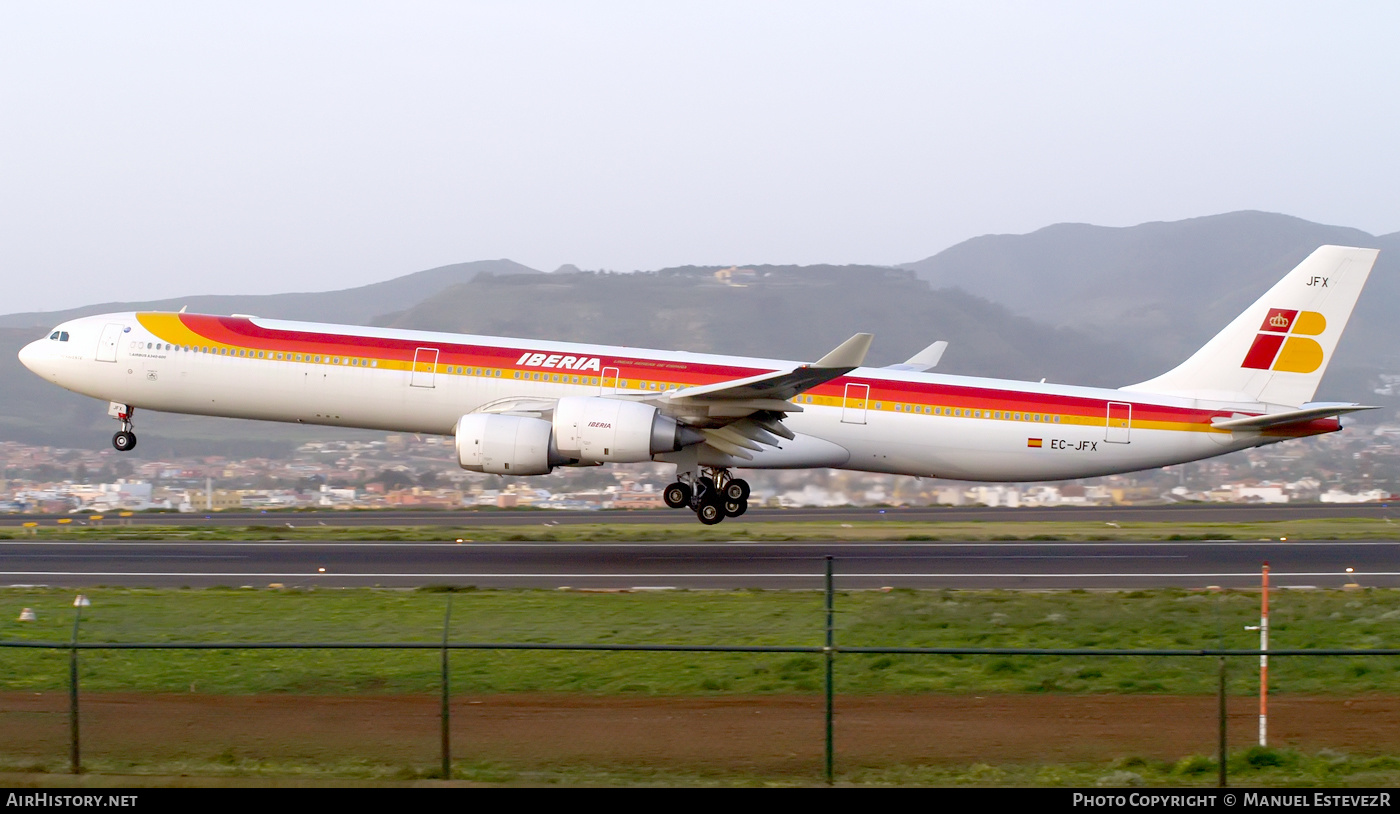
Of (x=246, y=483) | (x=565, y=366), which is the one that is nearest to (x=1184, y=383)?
(x=565, y=366)

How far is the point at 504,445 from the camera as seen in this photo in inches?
1069

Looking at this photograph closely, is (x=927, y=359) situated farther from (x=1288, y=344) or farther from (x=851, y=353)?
(x=851, y=353)

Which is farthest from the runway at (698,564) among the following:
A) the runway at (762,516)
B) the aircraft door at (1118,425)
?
the runway at (762,516)

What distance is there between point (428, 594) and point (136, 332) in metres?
14.1

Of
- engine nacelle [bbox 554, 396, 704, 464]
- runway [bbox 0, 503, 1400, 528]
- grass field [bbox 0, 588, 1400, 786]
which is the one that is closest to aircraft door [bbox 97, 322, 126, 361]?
runway [bbox 0, 503, 1400, 528]

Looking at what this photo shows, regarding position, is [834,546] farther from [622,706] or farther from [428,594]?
[622,706]

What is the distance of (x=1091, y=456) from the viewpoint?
99.6 feet

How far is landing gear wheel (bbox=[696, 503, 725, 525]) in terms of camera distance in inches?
1170

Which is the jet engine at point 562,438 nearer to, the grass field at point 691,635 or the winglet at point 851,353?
the winglet at point 851,353

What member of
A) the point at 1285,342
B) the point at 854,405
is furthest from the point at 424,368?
the point at 1285,342

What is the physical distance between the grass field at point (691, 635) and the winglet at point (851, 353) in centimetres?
561

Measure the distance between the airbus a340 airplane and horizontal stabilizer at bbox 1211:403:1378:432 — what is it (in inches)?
2.1

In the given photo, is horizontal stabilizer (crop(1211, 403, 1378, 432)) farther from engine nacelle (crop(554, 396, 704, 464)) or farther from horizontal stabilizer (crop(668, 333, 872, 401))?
engine nacelle (crop(554, 396, 704, 464))

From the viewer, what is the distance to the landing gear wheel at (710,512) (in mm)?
29719
